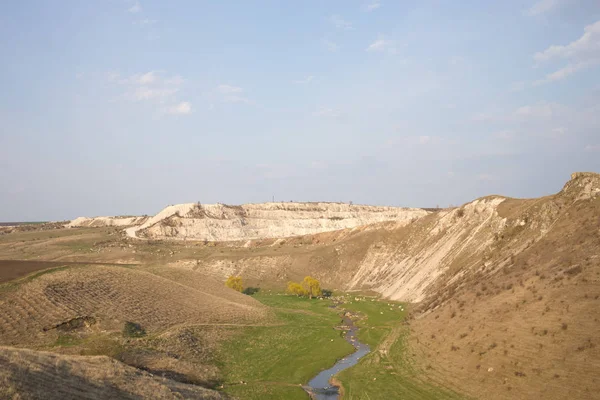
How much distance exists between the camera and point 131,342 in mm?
29328

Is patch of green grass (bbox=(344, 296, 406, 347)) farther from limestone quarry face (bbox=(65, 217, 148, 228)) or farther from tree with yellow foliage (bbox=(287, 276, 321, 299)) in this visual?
limestone quarry face (bbox=(65, 217, 148, 228))

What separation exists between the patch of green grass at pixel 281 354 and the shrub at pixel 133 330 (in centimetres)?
576

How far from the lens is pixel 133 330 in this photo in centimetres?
3212

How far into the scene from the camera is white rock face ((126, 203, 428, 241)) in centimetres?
11519

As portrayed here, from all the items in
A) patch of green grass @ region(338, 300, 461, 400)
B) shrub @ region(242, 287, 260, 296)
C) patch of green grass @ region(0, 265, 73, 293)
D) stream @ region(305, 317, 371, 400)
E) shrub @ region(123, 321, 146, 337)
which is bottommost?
shrub @ region(242, 287, 260, 296)

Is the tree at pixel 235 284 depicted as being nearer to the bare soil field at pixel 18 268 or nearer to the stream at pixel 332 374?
the bare soil field at pixel 18 268

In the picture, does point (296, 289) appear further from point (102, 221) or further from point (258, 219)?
point (102, 221)

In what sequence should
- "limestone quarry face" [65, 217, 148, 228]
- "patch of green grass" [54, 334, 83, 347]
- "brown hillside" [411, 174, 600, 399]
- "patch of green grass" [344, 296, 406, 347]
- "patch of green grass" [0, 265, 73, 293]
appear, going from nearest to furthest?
"brown hillside" [411, 174, 600, 399], "patch of green grass" [54, 334, 83, 347], "patch of green grass" [0, 265, 73, 293], "patch of green grass" [344, 296, 406, 347], "limestone quarry face" [65, 217, 148, 228]

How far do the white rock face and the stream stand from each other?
249 feet

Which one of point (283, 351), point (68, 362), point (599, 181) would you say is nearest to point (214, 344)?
point (283, 351)

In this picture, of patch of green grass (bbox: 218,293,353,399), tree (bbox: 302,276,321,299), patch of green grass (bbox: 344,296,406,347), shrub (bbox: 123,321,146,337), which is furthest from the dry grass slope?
tree (bbox: 302,276,321,299)

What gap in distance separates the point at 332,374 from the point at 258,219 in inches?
3985

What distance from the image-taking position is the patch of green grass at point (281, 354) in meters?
26.3

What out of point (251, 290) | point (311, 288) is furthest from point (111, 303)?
point (251, 290)
